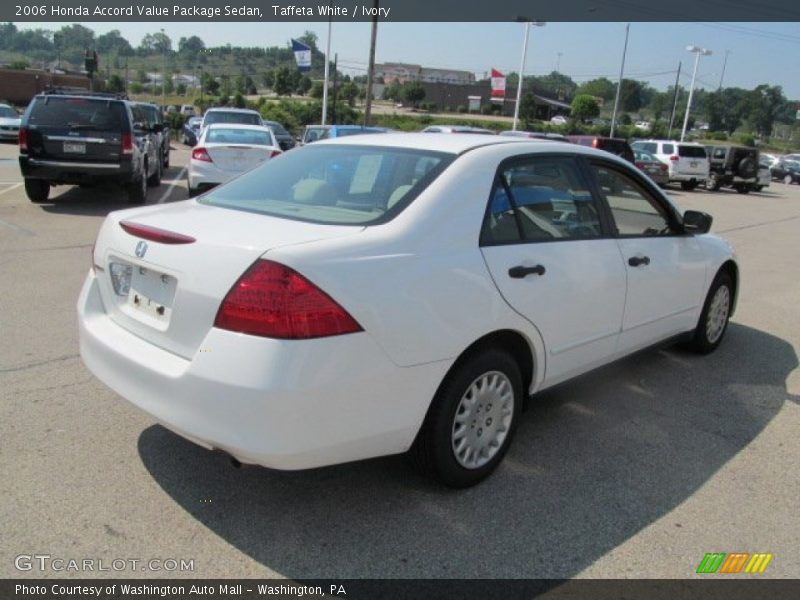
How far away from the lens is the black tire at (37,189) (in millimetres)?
11344

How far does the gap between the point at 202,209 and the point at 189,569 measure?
1669 mm

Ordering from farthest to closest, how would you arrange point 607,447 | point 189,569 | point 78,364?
point 78,364
point 607,447
point 189,569

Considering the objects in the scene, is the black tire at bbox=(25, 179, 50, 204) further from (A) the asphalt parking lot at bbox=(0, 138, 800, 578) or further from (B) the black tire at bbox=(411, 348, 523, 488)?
(B) the black tire at bbox=(411, 348, 523, 488)

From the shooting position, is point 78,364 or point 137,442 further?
point 78,364

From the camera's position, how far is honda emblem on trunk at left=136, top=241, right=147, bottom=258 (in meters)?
2.92

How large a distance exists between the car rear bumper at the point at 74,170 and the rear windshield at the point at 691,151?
69.1ft

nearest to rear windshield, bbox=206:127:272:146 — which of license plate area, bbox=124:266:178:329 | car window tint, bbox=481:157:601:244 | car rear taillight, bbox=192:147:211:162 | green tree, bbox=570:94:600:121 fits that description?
car rear taillight, bbox=192:147:211:162

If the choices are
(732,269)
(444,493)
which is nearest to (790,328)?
(732,269)

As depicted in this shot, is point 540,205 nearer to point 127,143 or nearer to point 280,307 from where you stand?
point 280,307

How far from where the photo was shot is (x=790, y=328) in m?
6.63

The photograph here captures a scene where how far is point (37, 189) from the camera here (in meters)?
11.4

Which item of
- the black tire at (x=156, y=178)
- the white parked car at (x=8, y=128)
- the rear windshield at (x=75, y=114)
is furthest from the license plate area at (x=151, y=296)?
the white parked car at (x=8, y=128)

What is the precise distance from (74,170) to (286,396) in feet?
32.2

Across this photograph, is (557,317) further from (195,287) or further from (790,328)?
(790,328)
